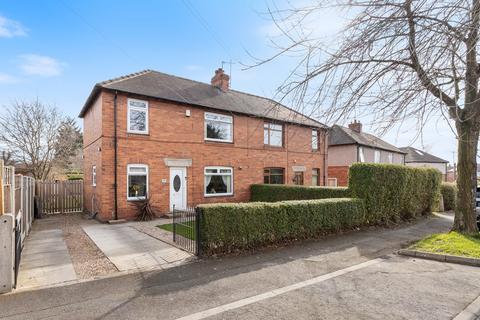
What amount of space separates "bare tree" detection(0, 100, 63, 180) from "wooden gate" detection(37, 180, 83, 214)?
30.3 ft

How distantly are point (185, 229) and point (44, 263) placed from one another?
3.53m

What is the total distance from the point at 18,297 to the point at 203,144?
1043cm

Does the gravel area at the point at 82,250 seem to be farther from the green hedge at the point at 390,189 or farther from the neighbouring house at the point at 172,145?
the green hedge at the point at 390,189

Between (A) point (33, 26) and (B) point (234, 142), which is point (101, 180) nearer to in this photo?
(A) point (33, 26)

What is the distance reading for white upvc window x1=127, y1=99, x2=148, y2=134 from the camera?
1210cm

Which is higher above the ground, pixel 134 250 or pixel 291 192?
pixel 291 192

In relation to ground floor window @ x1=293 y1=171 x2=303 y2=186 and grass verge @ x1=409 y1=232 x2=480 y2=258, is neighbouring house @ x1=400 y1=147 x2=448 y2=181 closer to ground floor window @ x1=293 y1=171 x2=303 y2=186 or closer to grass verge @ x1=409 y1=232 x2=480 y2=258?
ground floor window @ x1=293 y1=171 x2=303 y2=186

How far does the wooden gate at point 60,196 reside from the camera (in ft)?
45.2

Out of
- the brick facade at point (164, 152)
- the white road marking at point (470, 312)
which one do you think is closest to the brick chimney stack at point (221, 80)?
the brick facade at point (164, 152)

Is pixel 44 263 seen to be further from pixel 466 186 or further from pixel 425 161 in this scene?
pixel 425 161

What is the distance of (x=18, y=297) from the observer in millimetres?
4273

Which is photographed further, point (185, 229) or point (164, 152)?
point (164, 152)

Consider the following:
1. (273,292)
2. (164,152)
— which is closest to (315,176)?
(164,152)

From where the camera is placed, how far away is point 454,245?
22.4ft
